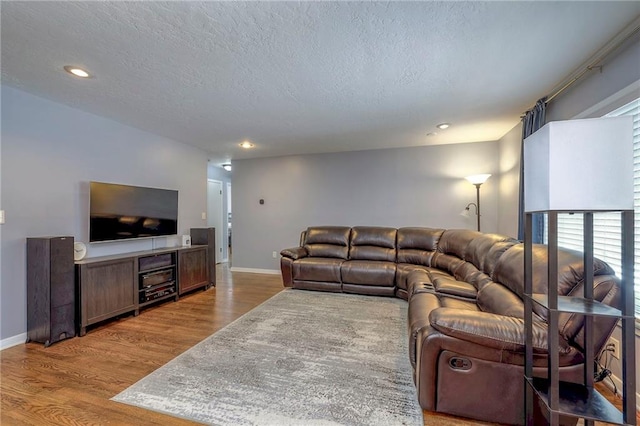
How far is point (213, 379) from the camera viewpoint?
1991 millimetres

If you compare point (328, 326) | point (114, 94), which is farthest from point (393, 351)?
point (114, 94)

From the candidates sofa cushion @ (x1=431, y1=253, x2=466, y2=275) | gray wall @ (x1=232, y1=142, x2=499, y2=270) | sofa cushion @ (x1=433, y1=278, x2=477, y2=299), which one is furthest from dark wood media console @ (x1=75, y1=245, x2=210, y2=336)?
sofa cushion @ (x1=431, y1=253, x2=466, y2=275)

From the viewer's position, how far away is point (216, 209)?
6.75m

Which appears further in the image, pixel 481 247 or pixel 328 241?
pixel 328 241

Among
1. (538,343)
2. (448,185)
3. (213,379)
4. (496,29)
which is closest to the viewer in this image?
(538,343)

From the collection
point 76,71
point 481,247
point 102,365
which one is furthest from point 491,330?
point 76,71

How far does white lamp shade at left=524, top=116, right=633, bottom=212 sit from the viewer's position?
1.18 metres

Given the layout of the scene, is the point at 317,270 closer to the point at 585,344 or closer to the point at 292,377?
the point at 292,377

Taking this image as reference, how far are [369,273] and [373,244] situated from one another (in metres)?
0.68

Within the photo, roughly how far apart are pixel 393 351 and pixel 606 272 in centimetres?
156

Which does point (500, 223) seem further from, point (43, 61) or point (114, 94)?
point (43, 61)

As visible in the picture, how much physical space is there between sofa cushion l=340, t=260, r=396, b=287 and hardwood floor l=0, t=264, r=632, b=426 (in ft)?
4.64

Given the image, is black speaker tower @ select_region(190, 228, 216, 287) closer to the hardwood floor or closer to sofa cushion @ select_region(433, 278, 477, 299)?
the hardwood floor

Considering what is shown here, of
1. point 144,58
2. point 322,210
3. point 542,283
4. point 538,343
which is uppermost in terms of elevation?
point 144,58
